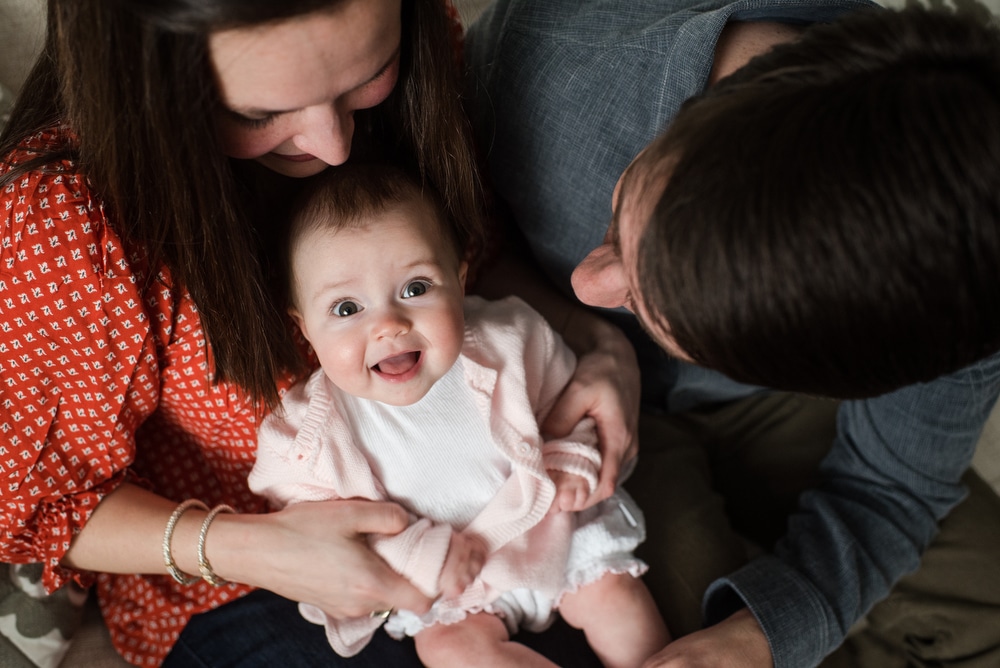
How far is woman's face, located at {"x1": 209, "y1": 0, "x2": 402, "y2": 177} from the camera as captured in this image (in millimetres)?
790

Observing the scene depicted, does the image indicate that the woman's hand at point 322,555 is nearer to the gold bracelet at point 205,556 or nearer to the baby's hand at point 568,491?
the gold bracelet at point 205,556

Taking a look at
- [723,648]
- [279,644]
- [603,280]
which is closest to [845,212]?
[603,280]

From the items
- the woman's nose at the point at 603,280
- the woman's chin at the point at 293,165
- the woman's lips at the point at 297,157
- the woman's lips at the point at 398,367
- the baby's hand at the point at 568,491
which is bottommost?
the baby's hand at the point at 568,491

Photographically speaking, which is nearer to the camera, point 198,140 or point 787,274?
point 787,274

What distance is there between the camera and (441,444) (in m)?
1.17

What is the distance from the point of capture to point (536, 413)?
1.27 m

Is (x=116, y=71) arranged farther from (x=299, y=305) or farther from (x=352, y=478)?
(x=352, y=478)

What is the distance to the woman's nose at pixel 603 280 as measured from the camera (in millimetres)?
1000

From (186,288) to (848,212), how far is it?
0.81 m

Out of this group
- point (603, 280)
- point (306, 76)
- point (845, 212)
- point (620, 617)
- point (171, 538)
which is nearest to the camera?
point (845, 212)

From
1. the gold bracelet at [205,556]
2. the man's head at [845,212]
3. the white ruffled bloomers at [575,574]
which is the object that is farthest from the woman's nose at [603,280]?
the gold bracelet at [205,556]

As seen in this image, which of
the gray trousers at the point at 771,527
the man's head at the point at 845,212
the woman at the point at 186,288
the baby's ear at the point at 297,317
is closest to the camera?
the man's head at the point at 845,212

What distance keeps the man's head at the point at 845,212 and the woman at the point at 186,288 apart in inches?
16.3

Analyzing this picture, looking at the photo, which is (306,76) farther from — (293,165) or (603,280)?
(603,280)
